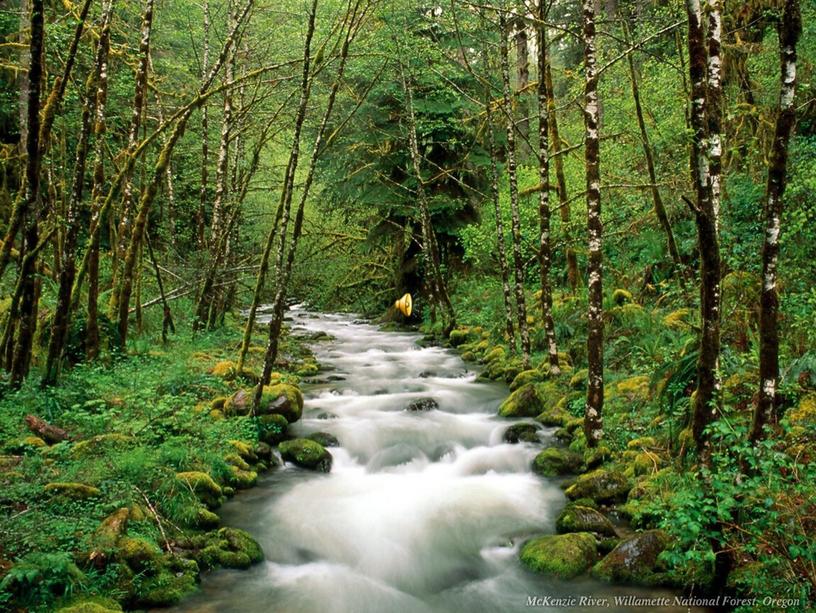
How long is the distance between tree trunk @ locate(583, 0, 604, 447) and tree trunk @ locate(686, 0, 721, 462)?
8.32 feet

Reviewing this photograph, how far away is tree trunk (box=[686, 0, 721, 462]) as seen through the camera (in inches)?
196

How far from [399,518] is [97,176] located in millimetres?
7625

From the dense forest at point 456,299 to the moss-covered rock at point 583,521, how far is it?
3cm

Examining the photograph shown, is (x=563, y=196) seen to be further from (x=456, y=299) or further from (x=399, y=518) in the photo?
(x=399, y=518)

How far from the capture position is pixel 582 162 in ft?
56.0

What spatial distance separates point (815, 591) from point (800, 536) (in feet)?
1.40

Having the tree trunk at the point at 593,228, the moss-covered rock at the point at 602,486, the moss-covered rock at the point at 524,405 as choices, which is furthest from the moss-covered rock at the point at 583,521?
the moss-covered rock at the point at 524,405

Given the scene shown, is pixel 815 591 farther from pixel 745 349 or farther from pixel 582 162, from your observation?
pixel 582 162

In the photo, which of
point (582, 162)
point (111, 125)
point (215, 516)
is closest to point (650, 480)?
point (215, 516)

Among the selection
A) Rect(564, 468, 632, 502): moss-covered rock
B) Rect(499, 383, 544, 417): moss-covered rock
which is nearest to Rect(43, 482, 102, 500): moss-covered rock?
Rect(564, 468, 632, 502): moss-covered rock

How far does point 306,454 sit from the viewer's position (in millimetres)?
9156

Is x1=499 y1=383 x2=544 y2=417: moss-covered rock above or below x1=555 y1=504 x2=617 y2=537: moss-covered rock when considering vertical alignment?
above

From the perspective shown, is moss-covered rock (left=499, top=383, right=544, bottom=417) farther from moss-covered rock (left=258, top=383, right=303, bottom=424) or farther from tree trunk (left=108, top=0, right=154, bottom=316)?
→ tree trunk (left=108, top=0, right=154, bottom=316)

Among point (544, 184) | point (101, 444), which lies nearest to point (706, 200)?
point (544, 184)
